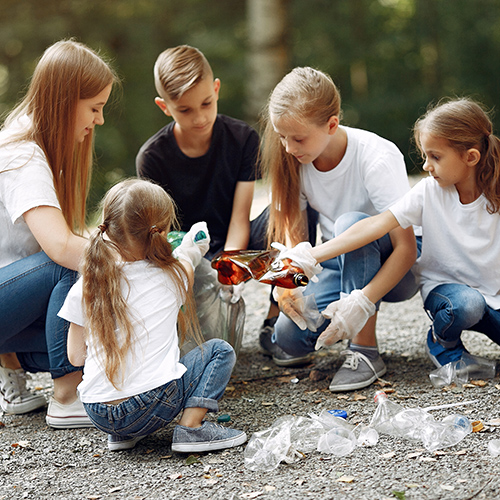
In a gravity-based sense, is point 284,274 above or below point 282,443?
above

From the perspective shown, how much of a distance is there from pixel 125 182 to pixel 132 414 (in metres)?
0.74

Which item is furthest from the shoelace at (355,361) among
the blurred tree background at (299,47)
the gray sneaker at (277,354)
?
the blurred tree background at (299,47)

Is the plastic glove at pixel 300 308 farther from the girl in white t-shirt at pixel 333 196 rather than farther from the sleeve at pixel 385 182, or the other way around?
the sleeve at pixel 385 182

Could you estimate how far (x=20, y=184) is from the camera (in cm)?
219

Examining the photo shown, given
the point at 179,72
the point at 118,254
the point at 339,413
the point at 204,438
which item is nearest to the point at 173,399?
the point at 204,438

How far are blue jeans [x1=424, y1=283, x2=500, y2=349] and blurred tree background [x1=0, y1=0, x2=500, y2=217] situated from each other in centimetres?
752

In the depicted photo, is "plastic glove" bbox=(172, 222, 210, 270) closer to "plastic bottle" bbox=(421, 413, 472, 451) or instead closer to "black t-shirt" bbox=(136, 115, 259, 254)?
"black t-shirt" bbox=(136, 115, 259, 254)

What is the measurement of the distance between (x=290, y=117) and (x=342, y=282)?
698mm

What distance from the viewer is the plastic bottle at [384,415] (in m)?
2.02

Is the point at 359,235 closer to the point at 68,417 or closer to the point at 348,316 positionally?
the point at 348,316

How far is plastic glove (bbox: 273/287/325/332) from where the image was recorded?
8.32 ft

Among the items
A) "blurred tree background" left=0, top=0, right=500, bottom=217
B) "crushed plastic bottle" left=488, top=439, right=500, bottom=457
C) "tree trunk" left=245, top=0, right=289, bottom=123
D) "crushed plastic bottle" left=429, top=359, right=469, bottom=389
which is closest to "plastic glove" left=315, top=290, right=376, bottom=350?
"crushed plastic bottle" left=429, top=359, right=469, bottom=389

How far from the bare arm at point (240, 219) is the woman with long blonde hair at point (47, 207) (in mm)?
781

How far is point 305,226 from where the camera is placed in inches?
113
